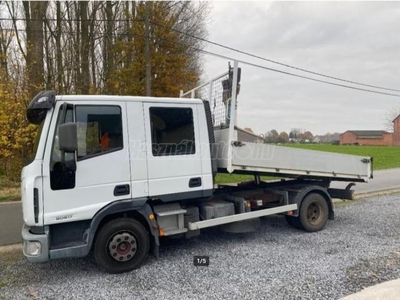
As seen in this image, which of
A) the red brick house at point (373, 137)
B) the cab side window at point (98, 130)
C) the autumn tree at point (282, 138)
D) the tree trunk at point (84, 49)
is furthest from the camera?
the red brick house at point (373, 137)

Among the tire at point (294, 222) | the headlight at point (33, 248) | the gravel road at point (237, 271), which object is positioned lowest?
the gravel road at point (237, 271)

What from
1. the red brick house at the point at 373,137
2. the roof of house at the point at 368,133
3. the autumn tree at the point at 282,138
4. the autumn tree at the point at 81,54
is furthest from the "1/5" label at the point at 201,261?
the roof of house at the point at 368,133

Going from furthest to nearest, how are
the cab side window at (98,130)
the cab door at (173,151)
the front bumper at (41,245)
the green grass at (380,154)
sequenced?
the green grass at (380,154) → the cab door at (173,151) → the cab side window at (98,130) → the front bumper at (41,245)

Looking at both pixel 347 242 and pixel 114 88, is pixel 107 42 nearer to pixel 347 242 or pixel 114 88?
pixel 114 88

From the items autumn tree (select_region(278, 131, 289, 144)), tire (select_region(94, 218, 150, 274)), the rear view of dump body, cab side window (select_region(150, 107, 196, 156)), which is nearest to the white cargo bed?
the rear view of dump body

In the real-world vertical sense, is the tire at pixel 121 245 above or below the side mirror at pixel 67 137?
below

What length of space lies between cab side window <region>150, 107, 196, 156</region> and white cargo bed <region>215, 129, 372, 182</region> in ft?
2.03

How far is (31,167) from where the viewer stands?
375 cm

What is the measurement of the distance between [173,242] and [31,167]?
2776mm

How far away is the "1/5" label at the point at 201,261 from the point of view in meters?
4.39

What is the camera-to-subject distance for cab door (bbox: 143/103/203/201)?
14.2 feet

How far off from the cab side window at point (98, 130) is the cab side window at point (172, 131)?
20.1 inches

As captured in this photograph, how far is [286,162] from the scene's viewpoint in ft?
17.5

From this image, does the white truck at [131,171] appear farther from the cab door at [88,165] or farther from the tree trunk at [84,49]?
the tree trunk at [84,49]
